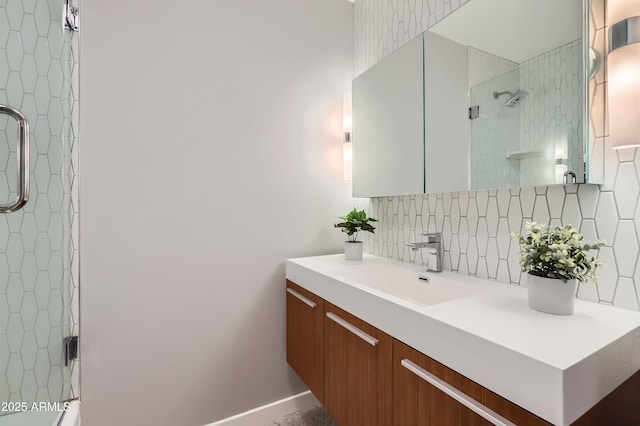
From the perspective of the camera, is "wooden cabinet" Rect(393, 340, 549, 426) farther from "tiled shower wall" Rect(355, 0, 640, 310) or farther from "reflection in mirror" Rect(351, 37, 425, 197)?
"reflection in mirror" Rect(351, 37, 425, 197)

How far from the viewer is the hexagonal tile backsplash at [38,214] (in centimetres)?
123

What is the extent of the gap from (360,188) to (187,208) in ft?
3.16

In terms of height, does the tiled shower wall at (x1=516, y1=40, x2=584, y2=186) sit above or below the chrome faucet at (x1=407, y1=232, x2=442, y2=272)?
above

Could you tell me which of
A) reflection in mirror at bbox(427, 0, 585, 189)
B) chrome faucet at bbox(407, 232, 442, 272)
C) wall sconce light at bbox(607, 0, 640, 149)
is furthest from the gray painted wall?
wall sconce light at bbox(607, 0, 640, 149)

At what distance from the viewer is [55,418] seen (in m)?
1.26

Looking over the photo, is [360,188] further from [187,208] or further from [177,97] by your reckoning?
[177,97]

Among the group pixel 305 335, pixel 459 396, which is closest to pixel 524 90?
pixel 459 396

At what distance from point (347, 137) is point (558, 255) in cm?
139

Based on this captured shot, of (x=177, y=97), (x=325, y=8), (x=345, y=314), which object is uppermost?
(x=325, y=8)

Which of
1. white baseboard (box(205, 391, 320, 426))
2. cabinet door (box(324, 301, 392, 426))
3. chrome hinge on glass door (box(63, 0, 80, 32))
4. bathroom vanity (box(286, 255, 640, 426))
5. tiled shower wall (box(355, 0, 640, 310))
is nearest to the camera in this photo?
bathroom vanity (box(286, 255, 640, 426))

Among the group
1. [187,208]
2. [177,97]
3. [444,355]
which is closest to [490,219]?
[444,355]

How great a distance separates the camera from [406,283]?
1.47 m

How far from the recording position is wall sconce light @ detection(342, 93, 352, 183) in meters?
1.99

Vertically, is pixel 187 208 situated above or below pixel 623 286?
above
